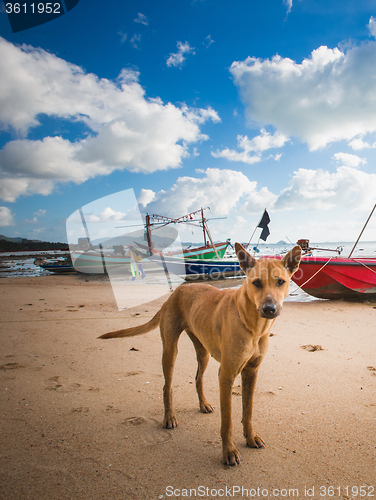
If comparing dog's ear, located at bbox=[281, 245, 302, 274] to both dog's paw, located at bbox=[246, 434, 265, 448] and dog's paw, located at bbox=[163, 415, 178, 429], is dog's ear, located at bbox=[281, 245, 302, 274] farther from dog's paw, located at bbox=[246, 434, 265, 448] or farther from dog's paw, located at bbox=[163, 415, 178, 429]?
dog's paw, located at bbox=[163, 415, 178, 429]

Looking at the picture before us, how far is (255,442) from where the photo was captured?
200 centimetres

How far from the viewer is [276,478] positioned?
5.57 ft

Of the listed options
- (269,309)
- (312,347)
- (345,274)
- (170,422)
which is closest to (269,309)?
(269,309)

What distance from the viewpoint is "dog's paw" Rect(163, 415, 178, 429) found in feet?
7.29

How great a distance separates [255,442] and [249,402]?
31 cm

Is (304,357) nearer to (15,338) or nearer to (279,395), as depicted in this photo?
(279,395)

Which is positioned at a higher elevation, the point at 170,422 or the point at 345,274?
the point at 345,274

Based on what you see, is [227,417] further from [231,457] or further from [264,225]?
[264,225]

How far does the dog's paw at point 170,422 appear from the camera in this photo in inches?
87.5

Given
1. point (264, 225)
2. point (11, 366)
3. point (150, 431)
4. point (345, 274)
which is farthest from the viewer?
point (264, 225)

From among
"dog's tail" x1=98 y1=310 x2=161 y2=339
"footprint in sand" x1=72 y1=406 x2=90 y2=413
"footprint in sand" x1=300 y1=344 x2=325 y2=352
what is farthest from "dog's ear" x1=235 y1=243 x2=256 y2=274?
"footprint in sand" x1=300 y1=344 x2=325 y2=352

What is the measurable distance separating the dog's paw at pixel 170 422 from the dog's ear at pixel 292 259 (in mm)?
1690

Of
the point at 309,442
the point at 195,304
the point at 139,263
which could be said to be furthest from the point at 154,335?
the point at 139,263

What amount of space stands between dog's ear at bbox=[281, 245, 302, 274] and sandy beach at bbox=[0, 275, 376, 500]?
1.43 metres
